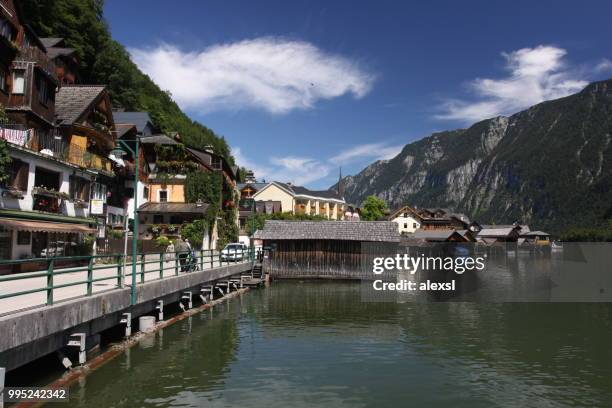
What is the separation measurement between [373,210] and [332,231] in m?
67.9

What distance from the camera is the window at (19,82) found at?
2808 centimetres

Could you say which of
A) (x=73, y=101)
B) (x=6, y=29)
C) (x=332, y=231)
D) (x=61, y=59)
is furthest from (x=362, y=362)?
(x=61, y=59)

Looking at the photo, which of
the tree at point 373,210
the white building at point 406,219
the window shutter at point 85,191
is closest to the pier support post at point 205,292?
the window shutter at point 85,191

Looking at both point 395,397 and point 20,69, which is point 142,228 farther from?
point 395,397

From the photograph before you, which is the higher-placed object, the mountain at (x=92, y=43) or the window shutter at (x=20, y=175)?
the mountain at (x=92, y=43)

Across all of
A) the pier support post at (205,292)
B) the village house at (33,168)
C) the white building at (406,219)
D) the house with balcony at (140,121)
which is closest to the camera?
the village house at (33,168)

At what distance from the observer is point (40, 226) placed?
2386 cm

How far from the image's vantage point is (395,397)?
12.8m

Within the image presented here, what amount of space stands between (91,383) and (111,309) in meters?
3.08

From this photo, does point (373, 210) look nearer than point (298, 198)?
No

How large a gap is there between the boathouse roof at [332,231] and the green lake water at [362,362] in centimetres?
1499

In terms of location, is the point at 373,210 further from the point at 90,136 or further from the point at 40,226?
the point at 40,226

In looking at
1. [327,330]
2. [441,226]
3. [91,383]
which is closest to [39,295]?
[91,383]

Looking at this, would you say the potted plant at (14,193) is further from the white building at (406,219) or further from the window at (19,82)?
the white building at (406,219)
